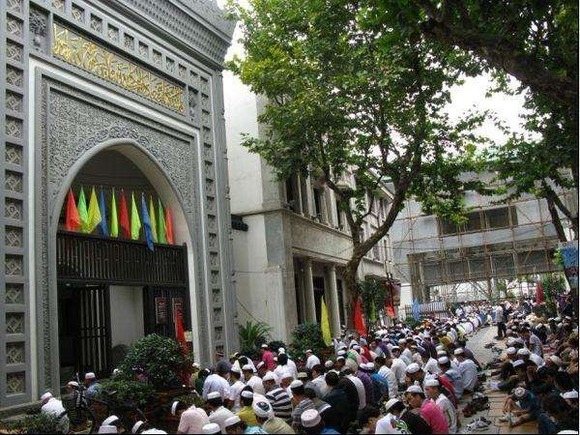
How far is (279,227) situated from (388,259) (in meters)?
23.1

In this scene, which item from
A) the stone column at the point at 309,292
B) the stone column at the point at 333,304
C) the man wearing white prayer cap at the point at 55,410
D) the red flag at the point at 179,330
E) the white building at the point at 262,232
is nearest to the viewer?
the man wearing white prayer cap at the point at 55,410

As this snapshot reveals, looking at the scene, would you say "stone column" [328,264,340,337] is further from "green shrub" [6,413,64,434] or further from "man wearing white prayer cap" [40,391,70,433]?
"green shrub" [6,413,64,434]

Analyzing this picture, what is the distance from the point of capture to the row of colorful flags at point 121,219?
460 inches

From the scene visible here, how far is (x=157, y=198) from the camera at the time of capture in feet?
50.0

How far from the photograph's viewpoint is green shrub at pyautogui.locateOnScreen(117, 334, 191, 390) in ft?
34.7

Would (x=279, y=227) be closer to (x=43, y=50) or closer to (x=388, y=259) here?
(x=43, y=50)

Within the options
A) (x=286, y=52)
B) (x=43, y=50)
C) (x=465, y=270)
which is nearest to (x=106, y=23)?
(x=43, y=50)

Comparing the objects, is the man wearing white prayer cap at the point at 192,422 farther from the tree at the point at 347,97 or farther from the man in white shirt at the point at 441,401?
the tree at the point at 347,97

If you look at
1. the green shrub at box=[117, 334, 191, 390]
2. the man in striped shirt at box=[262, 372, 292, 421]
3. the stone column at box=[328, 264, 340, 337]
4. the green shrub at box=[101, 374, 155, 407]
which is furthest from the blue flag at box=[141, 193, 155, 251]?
the stone column at box=[328, 264, 340, 337]

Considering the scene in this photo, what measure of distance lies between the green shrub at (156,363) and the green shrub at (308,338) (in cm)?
673

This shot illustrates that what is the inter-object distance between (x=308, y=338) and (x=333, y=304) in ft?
29.4

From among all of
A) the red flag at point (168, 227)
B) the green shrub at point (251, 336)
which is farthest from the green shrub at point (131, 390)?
the green shrub at point (251, 336)

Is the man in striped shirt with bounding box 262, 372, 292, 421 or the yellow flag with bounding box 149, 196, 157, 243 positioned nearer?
the man in striped shirt with bounding box 262, 372, 292, 421

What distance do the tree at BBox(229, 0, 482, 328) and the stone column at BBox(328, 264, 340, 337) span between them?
8610mm
